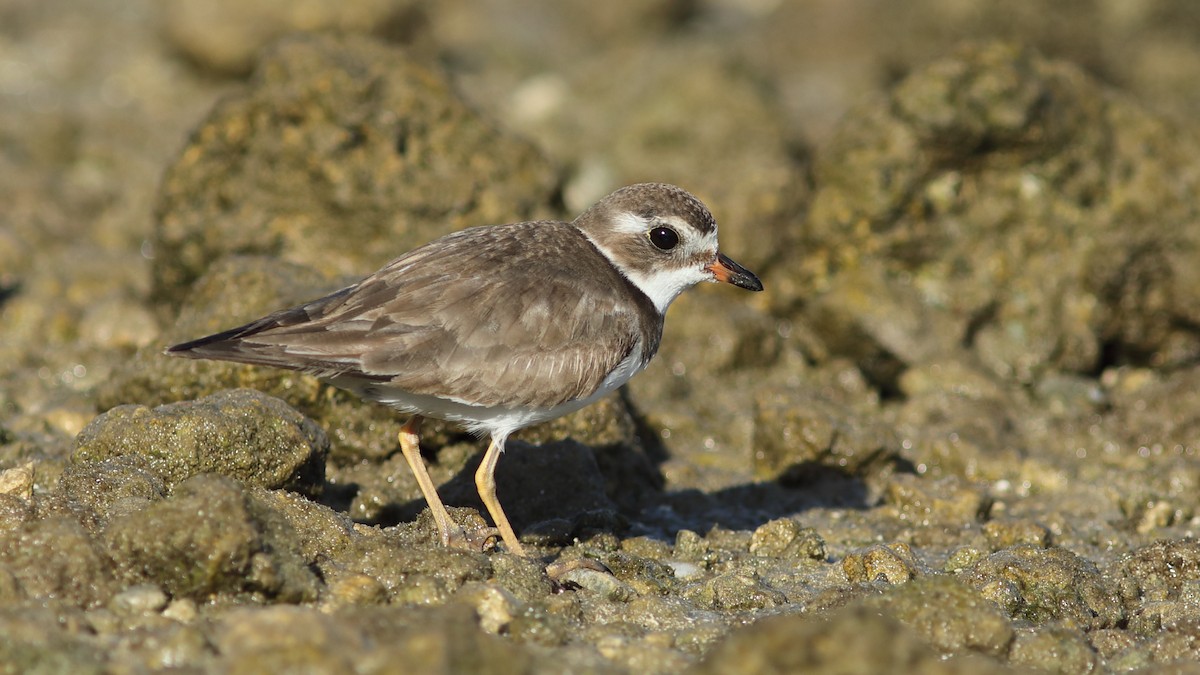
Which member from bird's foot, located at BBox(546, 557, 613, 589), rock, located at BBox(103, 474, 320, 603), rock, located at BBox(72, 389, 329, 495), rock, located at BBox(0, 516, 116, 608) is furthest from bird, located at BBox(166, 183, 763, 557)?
rock, located at BBox(0, 516, 116, 608)

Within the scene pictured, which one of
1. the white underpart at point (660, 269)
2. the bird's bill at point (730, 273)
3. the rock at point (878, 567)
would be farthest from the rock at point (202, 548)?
the bird's bill at point (730, 273)

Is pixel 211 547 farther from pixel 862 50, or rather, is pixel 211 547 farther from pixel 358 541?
pixel 862 50

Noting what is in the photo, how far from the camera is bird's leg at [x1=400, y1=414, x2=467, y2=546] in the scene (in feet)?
21.7

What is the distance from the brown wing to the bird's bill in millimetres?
817

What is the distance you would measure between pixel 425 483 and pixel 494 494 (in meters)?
0.38

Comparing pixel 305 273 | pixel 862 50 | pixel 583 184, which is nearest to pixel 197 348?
pixel 305 273

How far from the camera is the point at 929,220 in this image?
10.4 metres

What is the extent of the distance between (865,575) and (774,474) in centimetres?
197

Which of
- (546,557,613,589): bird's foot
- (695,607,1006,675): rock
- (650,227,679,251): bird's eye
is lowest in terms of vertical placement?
(546,557,613,589): bird's foot

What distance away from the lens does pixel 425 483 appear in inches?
267

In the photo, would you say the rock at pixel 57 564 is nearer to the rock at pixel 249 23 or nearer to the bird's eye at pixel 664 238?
the bird's eye at pixel 664 238

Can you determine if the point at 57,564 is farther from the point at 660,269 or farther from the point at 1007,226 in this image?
the point at 1007,226

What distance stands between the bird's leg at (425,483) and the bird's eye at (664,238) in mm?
1734

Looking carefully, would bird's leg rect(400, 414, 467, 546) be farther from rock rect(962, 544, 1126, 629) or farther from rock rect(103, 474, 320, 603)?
rock rect(962, 544, 1126, 629)
